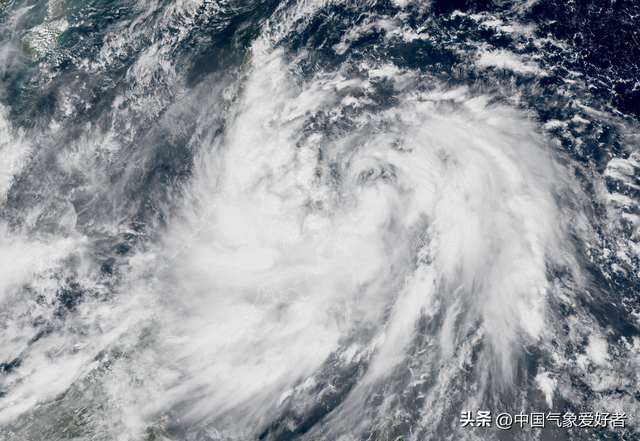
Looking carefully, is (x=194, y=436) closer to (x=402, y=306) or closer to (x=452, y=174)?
(x=402, y=306)

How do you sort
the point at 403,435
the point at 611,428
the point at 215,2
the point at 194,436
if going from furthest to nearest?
the point at 215,2 < the point at 194,436 < the point at 403,435 < the point at 611,428

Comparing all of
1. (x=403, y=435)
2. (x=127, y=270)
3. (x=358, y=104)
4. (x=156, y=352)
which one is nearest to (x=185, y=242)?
(x=127, y=270)

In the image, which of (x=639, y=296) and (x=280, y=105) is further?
(x=280, y=105)

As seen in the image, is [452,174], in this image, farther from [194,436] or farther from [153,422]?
[153,422]

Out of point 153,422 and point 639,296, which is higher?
point 639,296

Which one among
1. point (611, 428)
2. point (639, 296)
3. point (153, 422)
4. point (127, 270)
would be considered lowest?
point (611, 428)

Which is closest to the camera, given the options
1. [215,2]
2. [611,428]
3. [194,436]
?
[611,428]

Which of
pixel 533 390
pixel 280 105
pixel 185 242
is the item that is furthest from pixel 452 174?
pixel 185 242
